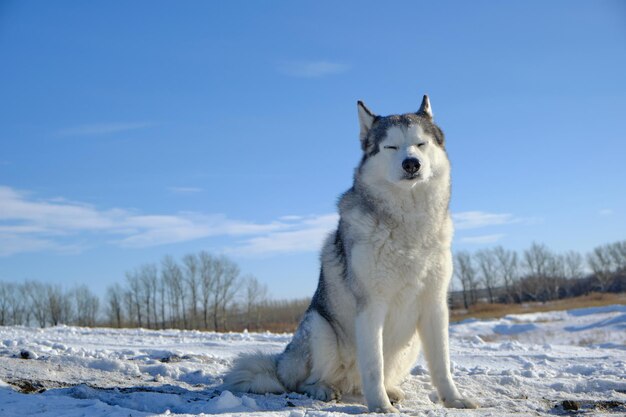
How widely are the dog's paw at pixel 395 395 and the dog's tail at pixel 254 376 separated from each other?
3.84ft

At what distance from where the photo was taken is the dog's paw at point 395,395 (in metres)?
5.71

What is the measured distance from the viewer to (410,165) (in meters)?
5.00

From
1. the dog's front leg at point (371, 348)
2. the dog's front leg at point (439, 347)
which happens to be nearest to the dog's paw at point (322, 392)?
the dog's front leg at point (371, 348)

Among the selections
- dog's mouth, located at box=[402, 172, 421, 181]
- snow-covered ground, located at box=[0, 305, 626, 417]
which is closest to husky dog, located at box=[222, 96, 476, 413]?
dog's mouth, located at box=[402, 172, 421, 181]

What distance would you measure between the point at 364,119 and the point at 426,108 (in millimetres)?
694

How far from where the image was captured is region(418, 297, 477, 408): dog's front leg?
549 cm

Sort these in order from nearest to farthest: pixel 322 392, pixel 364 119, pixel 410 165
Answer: pixel 410 165, pixel 322 392, pixel 364 119

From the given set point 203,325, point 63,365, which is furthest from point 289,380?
point 203,325

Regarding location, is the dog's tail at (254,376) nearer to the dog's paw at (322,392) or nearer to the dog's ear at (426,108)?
the dog's paw at (322,392)

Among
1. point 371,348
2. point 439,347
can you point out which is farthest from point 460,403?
point 371,348

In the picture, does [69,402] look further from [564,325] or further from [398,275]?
[564,325]

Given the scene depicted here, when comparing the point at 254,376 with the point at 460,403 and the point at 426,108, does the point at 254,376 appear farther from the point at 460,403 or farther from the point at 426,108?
the point at 426,108

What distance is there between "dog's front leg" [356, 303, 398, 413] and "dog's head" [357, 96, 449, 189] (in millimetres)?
1260

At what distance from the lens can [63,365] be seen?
7340 mm
